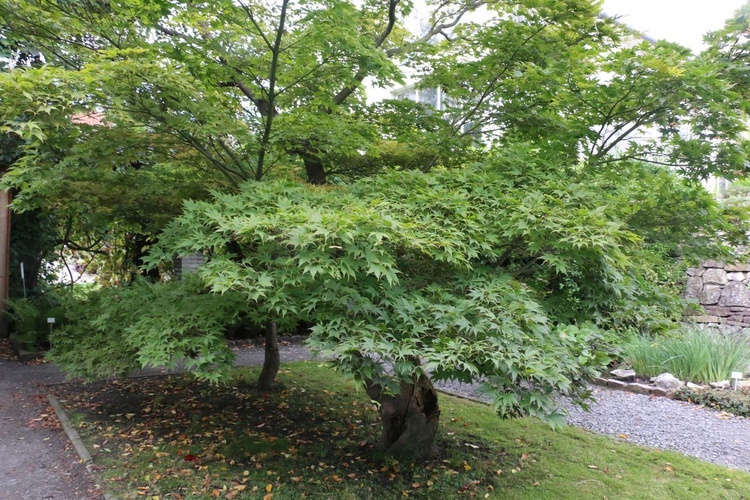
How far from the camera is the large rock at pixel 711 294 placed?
10.3m

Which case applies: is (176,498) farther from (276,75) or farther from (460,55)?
(460,55)

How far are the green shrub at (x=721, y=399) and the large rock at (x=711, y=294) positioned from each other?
462 cm

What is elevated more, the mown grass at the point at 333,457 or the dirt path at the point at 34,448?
the mown grass at the point at 333,457

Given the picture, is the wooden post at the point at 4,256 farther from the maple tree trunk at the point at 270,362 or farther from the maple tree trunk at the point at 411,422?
the maple tree trunk at the point at 411,422

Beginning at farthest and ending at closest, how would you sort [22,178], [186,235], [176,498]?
[22,178] → [176,498] → [186,235]

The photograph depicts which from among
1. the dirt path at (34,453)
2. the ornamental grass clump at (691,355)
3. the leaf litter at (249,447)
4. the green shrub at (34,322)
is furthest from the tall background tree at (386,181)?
the ornamental grass clump at (691,355)

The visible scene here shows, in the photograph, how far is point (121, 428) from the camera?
477cm

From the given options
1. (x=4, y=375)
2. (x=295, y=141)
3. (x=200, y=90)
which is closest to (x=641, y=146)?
(x=295, y=141)

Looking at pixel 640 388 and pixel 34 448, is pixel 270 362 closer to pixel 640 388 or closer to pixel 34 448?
pixel 34 448

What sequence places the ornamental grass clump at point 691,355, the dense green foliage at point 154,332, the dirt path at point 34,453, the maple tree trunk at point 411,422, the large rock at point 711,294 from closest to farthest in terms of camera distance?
the dense green foliage at point 154,332, the dirt path at point 34,453, the maple tree trunk at point 411,422, the ornamental grass clump at point 691,355, the large rock at point 711,294

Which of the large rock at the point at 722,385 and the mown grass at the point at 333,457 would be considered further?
the large rock at the point at 722,385

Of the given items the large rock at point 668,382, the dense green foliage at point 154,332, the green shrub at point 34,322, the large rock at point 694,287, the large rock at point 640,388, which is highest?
the large rock at point 694,287

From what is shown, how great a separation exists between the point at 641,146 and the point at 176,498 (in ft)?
14.0

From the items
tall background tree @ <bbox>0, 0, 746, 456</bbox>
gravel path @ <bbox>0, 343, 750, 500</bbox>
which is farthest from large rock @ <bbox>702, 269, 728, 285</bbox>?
tall background tree @ <bbox>0, 0, 746, 456</bbox>
